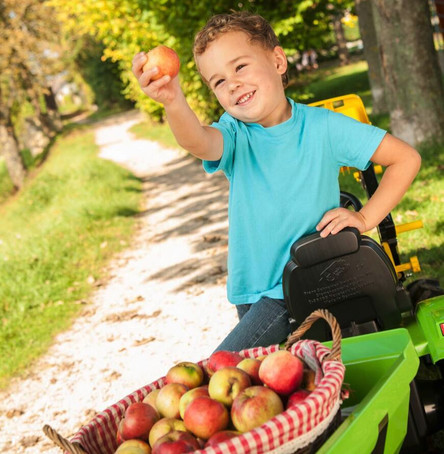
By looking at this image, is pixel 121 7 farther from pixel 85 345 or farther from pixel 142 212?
pixel 85 345

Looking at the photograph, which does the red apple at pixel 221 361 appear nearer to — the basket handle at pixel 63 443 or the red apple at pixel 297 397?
the red apple at pixel 297 397

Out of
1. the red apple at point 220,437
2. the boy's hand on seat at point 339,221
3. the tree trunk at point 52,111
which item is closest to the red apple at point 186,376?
the red apple at point 220,437

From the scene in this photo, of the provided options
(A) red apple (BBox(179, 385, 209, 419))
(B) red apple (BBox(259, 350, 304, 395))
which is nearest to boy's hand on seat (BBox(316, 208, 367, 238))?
(B) red apple (BBox(259, 350, 304, 395))

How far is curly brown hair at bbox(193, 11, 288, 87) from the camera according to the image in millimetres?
2570

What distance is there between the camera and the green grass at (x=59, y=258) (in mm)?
5867

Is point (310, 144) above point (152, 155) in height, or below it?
above

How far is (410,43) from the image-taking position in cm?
753

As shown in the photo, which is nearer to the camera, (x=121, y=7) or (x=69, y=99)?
(x=121, y=7)

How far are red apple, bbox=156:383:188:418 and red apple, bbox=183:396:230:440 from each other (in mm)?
113

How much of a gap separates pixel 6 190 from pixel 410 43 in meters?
22.0

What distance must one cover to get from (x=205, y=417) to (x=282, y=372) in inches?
9.8

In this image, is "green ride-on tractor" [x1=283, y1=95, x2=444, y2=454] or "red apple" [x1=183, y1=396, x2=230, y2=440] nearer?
"red apple" [x1=183, y1=396, x2=230, y2=440]

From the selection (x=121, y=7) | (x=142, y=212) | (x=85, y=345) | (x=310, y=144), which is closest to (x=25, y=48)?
(x=121, y=7)

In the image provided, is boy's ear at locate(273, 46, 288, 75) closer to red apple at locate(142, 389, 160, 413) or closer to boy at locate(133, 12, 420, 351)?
boy at locate(133, 12, 420, 351)
